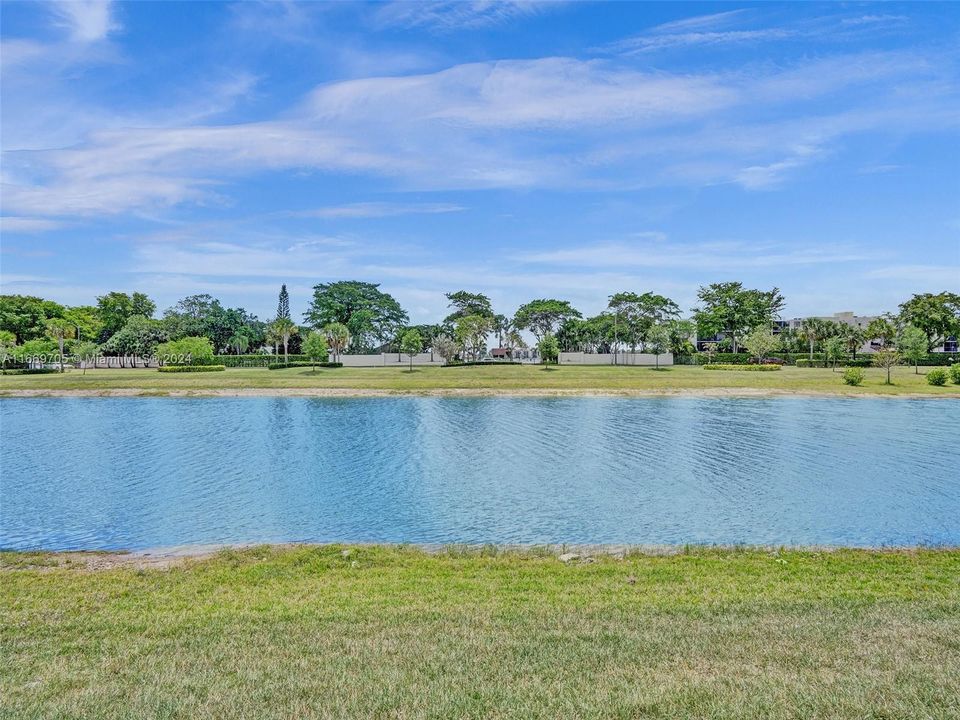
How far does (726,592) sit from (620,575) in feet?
7.13

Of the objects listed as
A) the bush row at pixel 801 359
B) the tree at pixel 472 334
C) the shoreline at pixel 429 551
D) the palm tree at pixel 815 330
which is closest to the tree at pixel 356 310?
the tree at pixel 472 334

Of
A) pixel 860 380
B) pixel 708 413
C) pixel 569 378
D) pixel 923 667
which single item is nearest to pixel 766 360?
pixel 860 380

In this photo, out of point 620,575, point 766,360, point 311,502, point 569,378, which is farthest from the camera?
point 766,360

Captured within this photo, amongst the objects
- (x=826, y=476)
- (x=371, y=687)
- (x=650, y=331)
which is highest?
(x=650, y=331)

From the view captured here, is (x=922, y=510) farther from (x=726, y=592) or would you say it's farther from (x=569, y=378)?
(x=569, y=378)

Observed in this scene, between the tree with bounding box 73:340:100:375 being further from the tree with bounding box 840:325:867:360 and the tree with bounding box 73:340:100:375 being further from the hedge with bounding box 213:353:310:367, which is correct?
the tree with bounding box 840:325:867:360

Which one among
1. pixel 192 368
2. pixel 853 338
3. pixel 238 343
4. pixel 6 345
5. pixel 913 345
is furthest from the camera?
pixel 238 343

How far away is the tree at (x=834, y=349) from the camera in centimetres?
9125

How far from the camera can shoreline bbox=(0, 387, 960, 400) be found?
199ft

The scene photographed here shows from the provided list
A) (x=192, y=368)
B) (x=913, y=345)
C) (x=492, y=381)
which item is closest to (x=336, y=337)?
(x=192, y=368)

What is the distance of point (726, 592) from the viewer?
1164cm

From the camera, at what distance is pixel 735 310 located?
4545 inches

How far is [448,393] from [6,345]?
259ft

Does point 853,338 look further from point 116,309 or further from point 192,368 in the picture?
point 116,309
